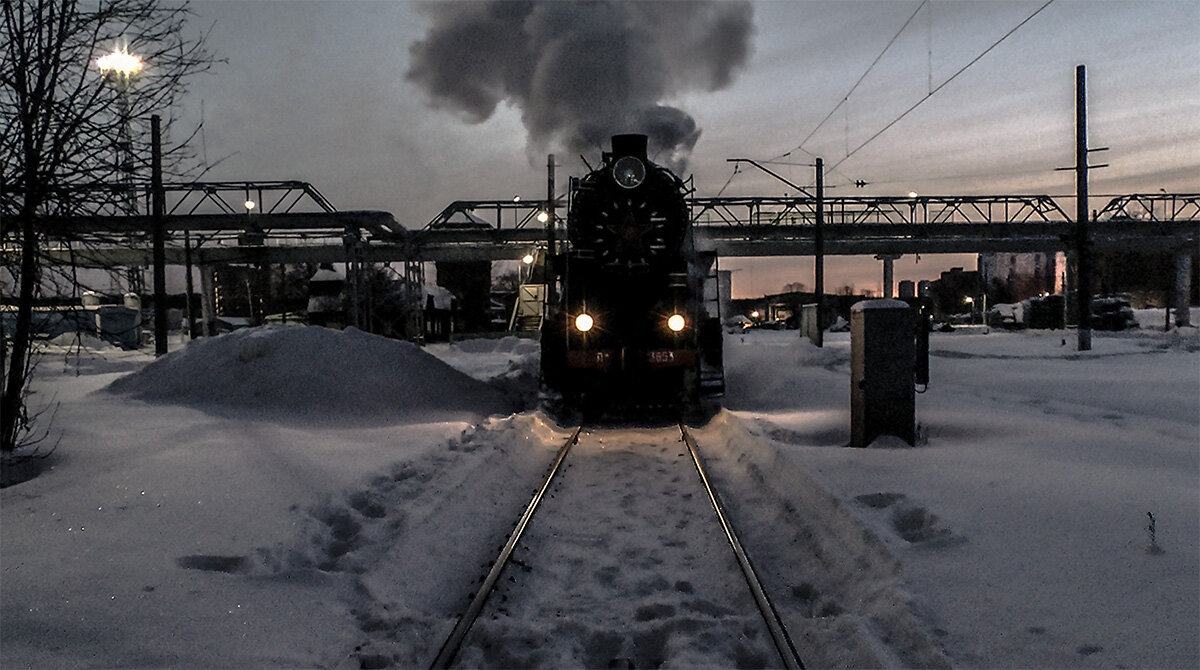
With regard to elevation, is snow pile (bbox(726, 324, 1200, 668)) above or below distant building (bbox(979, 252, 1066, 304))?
below

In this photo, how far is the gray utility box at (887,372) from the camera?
8.51 meters

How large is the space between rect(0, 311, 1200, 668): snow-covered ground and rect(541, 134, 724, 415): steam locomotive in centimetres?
113

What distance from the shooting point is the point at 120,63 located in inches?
287

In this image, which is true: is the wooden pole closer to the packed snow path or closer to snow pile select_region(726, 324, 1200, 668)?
snow pile select_region(726, 324, 1200, 668)

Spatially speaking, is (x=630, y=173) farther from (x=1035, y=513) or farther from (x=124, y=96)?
(x=1035, y=513)

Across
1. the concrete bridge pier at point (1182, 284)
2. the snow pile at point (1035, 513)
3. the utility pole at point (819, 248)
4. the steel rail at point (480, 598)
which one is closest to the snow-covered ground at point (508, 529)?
the snow pile at point (1035, 513)

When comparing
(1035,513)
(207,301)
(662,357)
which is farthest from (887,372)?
(207,301)

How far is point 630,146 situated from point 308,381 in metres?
6.55

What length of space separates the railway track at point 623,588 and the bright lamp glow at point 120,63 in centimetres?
579

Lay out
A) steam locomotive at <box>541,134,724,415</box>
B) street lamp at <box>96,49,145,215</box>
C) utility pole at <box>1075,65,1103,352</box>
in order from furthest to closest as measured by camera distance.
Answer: utility pole at <box>1075,65,1103,352</box> < steam locomotive at <box>541,134,724,415</box> < street lamp at <box>96,49,145,215</box>

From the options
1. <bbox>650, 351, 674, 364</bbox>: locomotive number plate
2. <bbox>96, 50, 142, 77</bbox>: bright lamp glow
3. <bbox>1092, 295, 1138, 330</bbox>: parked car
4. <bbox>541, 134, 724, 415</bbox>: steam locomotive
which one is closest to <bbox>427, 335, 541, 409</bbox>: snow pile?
<bbox>541, 134, 724, 415</bbox>: steam locomotive

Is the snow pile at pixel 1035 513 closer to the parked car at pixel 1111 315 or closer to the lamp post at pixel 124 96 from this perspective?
the lamp post at pixel 124 96

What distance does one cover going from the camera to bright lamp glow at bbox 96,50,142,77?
7125mm

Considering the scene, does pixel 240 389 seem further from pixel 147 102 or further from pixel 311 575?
pixel 311 575
